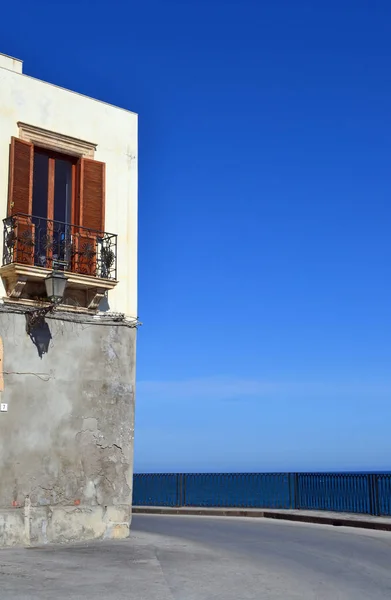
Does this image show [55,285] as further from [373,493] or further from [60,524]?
[373,493]

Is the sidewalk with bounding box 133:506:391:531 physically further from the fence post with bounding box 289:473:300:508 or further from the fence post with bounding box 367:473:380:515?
the fence post with bounding box 289:473:300:508

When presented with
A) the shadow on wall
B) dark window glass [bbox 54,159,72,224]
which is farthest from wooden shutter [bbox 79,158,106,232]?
the shadow on wall

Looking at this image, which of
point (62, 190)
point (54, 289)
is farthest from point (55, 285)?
point (62, 190)

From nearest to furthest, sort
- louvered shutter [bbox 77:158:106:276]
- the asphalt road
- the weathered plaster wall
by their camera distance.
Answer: the asphalt road
the weathered plaster wall
louvered shutter [bbox 77:158:106:276]

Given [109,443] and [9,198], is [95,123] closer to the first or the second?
[9,198]

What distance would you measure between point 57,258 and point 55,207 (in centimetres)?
124

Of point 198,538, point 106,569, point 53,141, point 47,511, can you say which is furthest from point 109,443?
point 53,141

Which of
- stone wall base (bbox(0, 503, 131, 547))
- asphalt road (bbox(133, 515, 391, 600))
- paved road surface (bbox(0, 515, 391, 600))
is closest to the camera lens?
paved road surface (bbox(0, 515, 391, 600))

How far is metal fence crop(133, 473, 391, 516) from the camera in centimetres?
2008

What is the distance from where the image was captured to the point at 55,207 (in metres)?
15.3

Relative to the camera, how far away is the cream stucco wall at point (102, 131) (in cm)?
1461

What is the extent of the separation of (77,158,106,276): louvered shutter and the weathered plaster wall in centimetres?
125

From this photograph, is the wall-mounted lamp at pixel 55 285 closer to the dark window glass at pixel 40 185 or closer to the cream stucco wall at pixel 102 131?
the dark window glass at pixel 40 185

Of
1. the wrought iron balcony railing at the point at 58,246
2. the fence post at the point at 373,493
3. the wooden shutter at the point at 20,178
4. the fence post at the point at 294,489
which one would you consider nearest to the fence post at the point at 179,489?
the fence post at the point at 294,489
